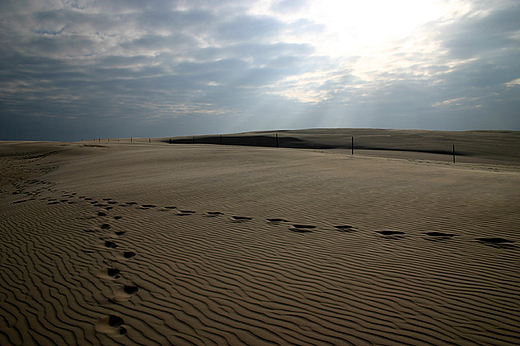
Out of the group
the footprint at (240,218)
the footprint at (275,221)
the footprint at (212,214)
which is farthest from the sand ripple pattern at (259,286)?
the footprint at (212,214)

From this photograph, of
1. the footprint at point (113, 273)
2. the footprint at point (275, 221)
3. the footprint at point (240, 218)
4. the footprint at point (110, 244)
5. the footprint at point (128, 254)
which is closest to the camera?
the footprint at point (113, 273)

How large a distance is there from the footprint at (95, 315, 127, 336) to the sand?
0.02 m

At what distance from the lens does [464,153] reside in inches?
1346

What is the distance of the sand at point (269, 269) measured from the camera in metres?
3.35

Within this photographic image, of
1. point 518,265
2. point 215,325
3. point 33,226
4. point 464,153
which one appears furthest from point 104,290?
point 464,153

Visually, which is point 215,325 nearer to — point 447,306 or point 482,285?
point 447,306

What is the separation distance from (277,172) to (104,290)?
35.2 ft

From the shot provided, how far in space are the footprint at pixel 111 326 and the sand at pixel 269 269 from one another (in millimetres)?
18

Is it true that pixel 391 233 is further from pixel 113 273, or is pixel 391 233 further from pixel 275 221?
pixel 113 273

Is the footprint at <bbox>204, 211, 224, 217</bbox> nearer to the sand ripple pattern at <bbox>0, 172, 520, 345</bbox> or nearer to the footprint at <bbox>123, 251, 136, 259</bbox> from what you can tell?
the sand ripple pattern at <bbox>0, 172, 520, 345</bbox>

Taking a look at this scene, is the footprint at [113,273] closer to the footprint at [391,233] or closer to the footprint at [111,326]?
the footprint at [111,326]

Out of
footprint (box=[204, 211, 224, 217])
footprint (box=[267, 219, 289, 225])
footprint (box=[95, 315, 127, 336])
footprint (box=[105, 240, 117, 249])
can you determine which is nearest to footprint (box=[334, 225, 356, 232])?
footprint (box=[267, 219, 289, 225])

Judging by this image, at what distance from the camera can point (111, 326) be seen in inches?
139

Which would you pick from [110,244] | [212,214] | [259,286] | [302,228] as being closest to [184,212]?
[212,214]
